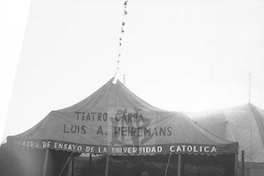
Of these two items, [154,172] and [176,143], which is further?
[154,172]

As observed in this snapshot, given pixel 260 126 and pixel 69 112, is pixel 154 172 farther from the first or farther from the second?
pixel 69 112

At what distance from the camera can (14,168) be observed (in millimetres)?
12469

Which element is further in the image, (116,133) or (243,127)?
(243,127)

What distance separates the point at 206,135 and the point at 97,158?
8.12 meters

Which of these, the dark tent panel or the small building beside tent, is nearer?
the dark tent panel

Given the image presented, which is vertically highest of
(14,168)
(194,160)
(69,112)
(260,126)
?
(260,126)

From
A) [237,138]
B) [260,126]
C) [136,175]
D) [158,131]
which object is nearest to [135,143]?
[158,131]

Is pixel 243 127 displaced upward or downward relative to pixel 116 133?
upward

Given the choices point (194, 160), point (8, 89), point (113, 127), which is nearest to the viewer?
point (8, 89)

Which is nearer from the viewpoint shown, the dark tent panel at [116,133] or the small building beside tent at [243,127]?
the dark tent panel at [116,133]

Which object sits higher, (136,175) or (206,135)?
(206,135)

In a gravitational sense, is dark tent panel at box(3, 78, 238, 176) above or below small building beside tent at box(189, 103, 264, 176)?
below

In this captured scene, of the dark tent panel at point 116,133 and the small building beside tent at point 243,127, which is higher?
the small building beside tent at point 243,127

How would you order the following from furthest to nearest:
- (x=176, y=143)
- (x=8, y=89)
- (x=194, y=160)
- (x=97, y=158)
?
(x=97, y=158) < (x=194, y=160) < (x=176, y=143) < (x=8, y=89)
